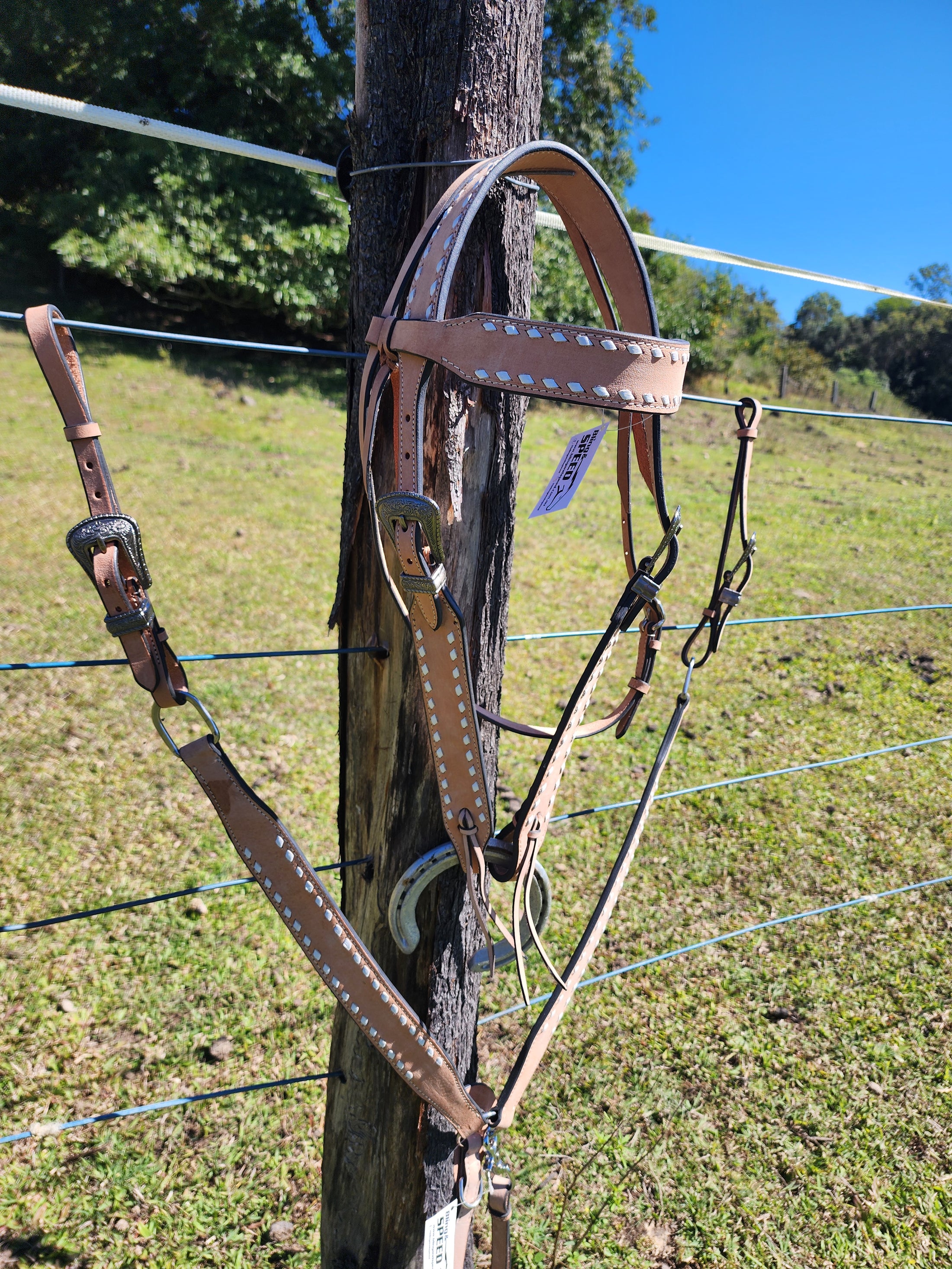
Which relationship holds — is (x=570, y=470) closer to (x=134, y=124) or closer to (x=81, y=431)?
(x=81, y=431)

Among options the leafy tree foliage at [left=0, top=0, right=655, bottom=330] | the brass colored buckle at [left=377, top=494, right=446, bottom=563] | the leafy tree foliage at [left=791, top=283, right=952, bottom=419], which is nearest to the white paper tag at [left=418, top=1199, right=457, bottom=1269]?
the brass colored buckle at [left=377, top=494, right=446, bottom=563]

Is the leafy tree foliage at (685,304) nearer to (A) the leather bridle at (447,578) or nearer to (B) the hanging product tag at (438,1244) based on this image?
(A) the leather bridle at (447,578)

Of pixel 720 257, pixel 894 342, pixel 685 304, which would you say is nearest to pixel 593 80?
pixel 685 304

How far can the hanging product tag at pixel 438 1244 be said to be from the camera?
1286mm

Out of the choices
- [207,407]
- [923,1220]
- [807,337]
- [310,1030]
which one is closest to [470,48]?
[310,1030]

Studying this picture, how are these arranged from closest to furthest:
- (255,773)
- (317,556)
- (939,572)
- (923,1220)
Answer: (923,1220), (255,773), (317,556), (939,572)

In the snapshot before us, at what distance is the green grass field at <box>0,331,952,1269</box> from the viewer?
5.95ft

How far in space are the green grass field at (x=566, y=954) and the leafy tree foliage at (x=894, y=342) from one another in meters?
24.6

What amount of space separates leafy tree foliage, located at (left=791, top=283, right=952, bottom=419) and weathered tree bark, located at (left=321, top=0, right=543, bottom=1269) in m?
27.5

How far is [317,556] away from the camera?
6.16 m

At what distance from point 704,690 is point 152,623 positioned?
3.97 m

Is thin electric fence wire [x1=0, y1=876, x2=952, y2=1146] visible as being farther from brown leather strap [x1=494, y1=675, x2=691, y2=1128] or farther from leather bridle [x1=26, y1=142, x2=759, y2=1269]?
leather bridle [x1=26, y1=142, x2=759, y2=1269]

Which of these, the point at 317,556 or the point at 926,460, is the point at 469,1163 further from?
the point at 926,460

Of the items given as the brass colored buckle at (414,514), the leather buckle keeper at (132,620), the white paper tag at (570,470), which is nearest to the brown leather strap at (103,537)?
the leather buckle keeper at (132,620)
